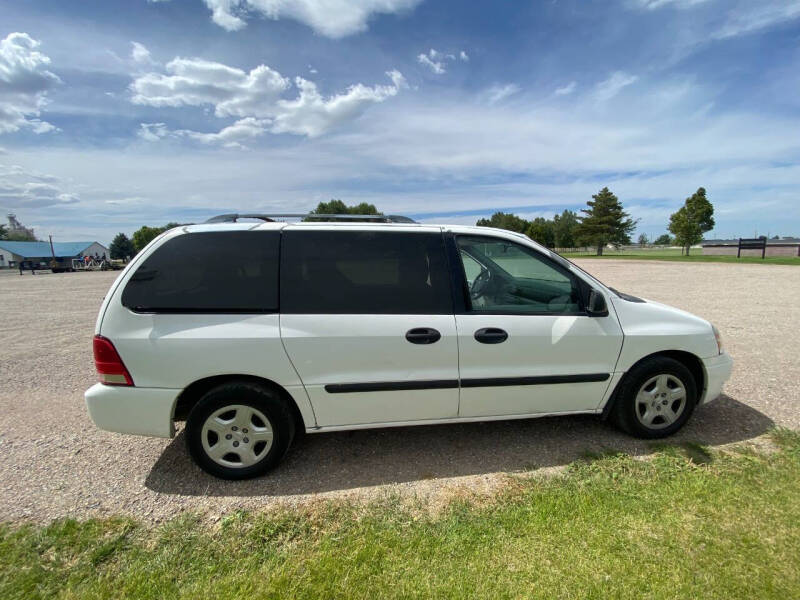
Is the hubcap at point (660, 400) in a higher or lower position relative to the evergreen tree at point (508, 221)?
lower

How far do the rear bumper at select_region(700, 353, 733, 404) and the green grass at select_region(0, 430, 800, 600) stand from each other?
0.69 m

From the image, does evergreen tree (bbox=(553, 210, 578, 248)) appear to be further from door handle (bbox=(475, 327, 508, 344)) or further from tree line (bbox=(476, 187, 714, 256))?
door handle (bbox=(475, 327, 508, 344))

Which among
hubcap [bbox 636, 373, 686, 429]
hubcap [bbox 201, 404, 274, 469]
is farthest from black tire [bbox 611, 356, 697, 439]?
hubcap [bbox 201, 404, 274, 469]

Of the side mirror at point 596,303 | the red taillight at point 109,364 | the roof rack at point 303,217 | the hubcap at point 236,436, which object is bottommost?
the hubcap at point 236,436

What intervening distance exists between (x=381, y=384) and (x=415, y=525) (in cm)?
90

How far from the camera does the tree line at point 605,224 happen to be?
41.9 m

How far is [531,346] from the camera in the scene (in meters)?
2.79

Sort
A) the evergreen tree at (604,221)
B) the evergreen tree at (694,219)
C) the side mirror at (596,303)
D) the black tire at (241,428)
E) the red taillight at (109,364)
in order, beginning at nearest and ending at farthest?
1. the red taillight at (109,364)
2. the black tire at (241,428)
3. the side mirror at (596,303)
4. the evergreen tree at (694,219)
5. the evergreen tree at (604,221)

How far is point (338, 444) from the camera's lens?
319cm

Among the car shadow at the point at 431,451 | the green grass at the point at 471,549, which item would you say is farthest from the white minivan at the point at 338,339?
the green grass at the point at 471,549

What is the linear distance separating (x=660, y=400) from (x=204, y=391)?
3.58 metres

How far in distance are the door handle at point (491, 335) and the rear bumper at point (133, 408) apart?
83.6 inches

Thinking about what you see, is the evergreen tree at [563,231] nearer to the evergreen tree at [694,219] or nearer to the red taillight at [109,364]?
the evergreen tree at [694,219]

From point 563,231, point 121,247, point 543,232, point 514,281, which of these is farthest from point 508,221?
point 121,247
